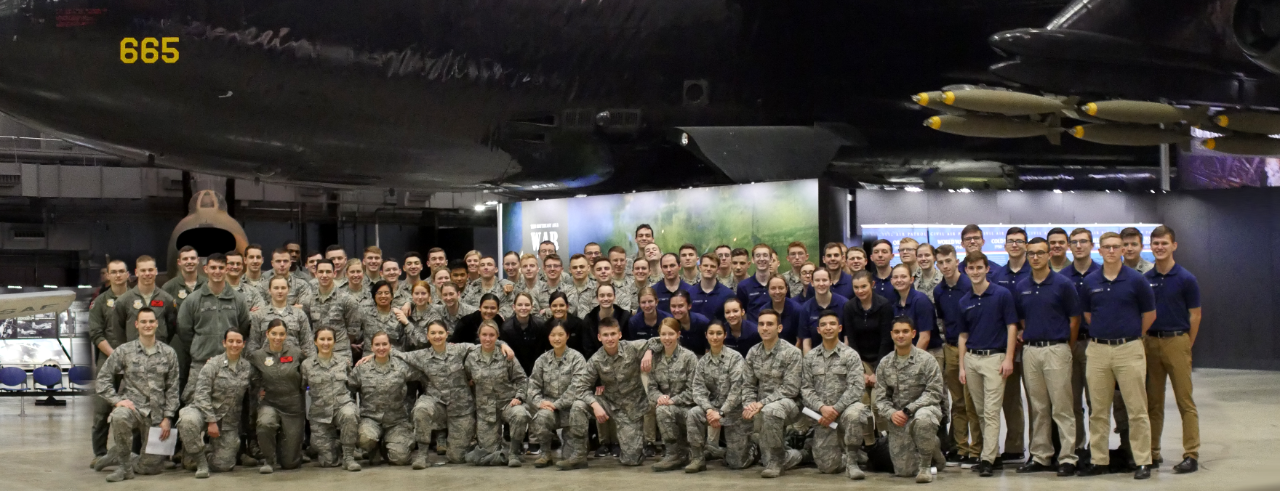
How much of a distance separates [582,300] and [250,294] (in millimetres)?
2637

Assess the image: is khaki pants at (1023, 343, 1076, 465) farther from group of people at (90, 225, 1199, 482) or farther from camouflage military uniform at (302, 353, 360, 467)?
camouflage military uniform at (302, 353, 360, 467)

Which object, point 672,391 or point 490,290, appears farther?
point 490,290

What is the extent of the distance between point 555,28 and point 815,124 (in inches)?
112

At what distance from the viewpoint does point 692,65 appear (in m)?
10.7

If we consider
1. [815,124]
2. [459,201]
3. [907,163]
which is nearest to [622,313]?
[815,124]

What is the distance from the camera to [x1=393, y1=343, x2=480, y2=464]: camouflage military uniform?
27.5 ft

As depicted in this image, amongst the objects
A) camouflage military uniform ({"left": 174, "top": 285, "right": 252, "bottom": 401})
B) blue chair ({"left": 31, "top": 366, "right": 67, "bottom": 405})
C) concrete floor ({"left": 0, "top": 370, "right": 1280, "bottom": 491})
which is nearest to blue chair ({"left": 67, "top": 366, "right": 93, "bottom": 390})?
blue chair ({"left": 31, "top": 366, "right": 67, "bottom": 405})

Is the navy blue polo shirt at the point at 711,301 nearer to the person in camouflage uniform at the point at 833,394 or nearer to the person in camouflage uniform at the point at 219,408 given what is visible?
the person in camouflage uniform at the point at 833,394

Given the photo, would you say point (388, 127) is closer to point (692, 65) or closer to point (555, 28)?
point (555, 28)

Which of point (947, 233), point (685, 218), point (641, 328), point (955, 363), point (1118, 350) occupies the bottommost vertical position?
point (955, 363)

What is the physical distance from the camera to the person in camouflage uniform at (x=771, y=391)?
7.62 meters

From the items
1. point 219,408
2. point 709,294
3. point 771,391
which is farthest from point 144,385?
point 771,391

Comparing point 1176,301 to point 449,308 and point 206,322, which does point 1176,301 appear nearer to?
point 449,308

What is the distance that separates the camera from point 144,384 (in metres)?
8.09
